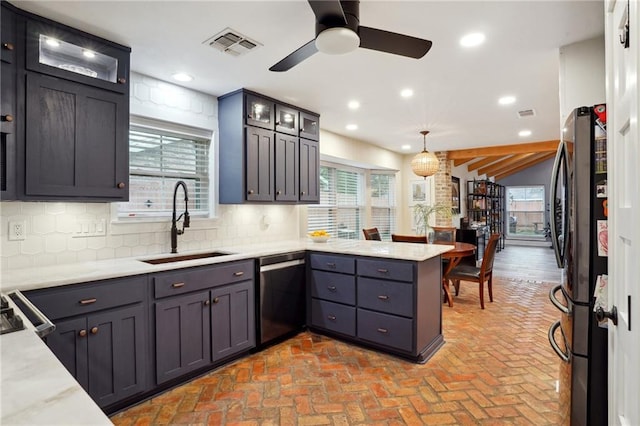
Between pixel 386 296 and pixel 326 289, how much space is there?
0.65 meters

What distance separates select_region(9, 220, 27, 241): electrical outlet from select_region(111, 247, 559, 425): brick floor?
1.33m

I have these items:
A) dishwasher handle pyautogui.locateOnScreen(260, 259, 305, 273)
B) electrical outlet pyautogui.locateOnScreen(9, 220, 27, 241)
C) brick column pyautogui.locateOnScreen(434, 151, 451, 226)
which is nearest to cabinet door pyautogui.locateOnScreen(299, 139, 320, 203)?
dishwasher handle pyautogui.locateOnScreen(260, 259, 305, 273)

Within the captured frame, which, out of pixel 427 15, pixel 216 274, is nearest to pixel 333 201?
pixel 216 274

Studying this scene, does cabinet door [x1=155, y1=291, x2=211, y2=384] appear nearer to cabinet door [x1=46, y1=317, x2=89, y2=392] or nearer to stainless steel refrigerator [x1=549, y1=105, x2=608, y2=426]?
Result: cabinet door [x1=46, y1=317, x2=89, y2=392]

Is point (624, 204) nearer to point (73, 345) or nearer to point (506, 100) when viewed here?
point (73, 345)

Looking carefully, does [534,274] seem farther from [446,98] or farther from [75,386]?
[75,386]

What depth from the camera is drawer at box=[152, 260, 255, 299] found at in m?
2.35

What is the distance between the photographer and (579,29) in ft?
7.35

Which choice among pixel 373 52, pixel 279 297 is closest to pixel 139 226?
pixel 279 297

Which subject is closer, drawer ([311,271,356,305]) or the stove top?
the stove top

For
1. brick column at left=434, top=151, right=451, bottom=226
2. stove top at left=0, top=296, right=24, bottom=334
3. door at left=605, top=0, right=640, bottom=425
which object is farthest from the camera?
brick column at left=434, top=151, right=451, bottom=226

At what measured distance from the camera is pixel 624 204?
1.07m

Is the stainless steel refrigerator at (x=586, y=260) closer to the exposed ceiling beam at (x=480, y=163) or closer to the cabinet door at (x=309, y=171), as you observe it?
the cabinet door at (x=309, y=171)

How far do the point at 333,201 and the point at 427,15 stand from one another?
393 centimetres
